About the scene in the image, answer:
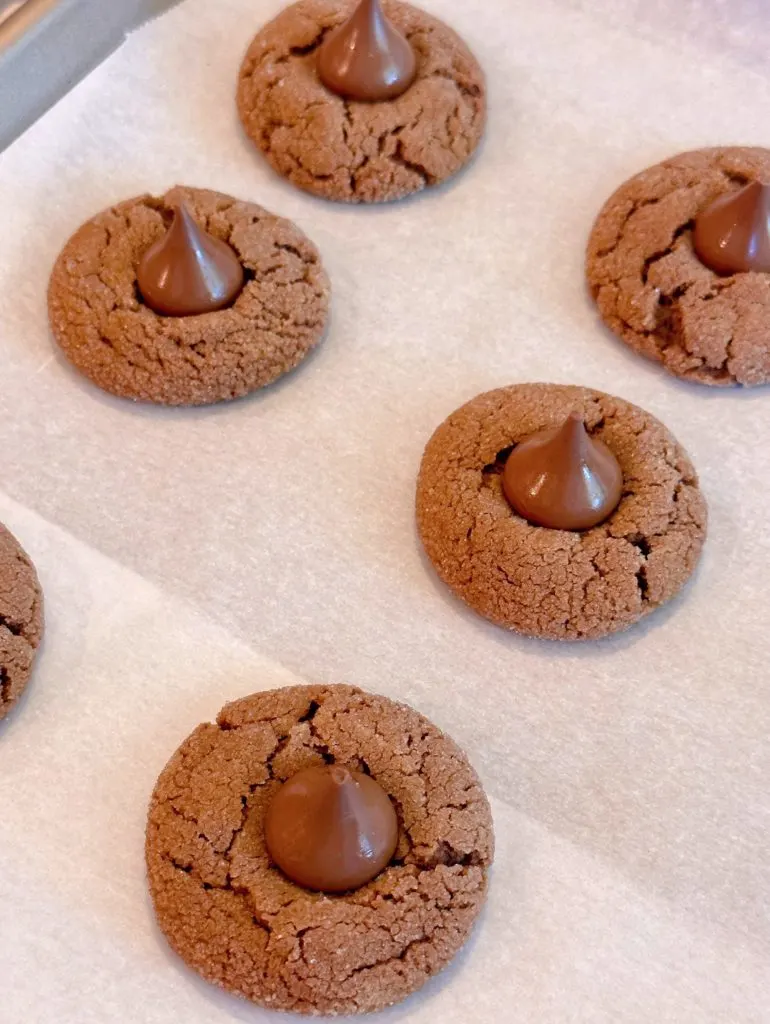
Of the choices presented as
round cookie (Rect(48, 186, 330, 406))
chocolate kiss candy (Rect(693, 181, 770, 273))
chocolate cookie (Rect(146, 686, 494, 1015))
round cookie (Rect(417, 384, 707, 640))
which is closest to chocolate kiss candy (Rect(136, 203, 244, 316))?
round cookie (Rect(48, 186, 330, 406))

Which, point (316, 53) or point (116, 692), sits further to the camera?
point (316, 53)

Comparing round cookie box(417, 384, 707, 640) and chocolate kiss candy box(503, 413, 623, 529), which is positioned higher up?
chocolate kiss candy box(503, 413, 623, 529)

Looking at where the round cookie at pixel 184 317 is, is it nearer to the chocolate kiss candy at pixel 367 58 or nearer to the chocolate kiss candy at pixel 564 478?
the chocolate kiss candy at pixel 367 58

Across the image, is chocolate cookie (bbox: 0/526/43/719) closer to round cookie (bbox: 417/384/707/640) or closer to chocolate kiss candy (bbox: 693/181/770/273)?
Answer: round cookie (bbox: 417/384/707/640)

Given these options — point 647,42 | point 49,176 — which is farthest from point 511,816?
point 647,42

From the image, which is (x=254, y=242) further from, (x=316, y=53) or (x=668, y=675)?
(x=668, y=675)

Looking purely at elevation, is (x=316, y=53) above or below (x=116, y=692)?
above
